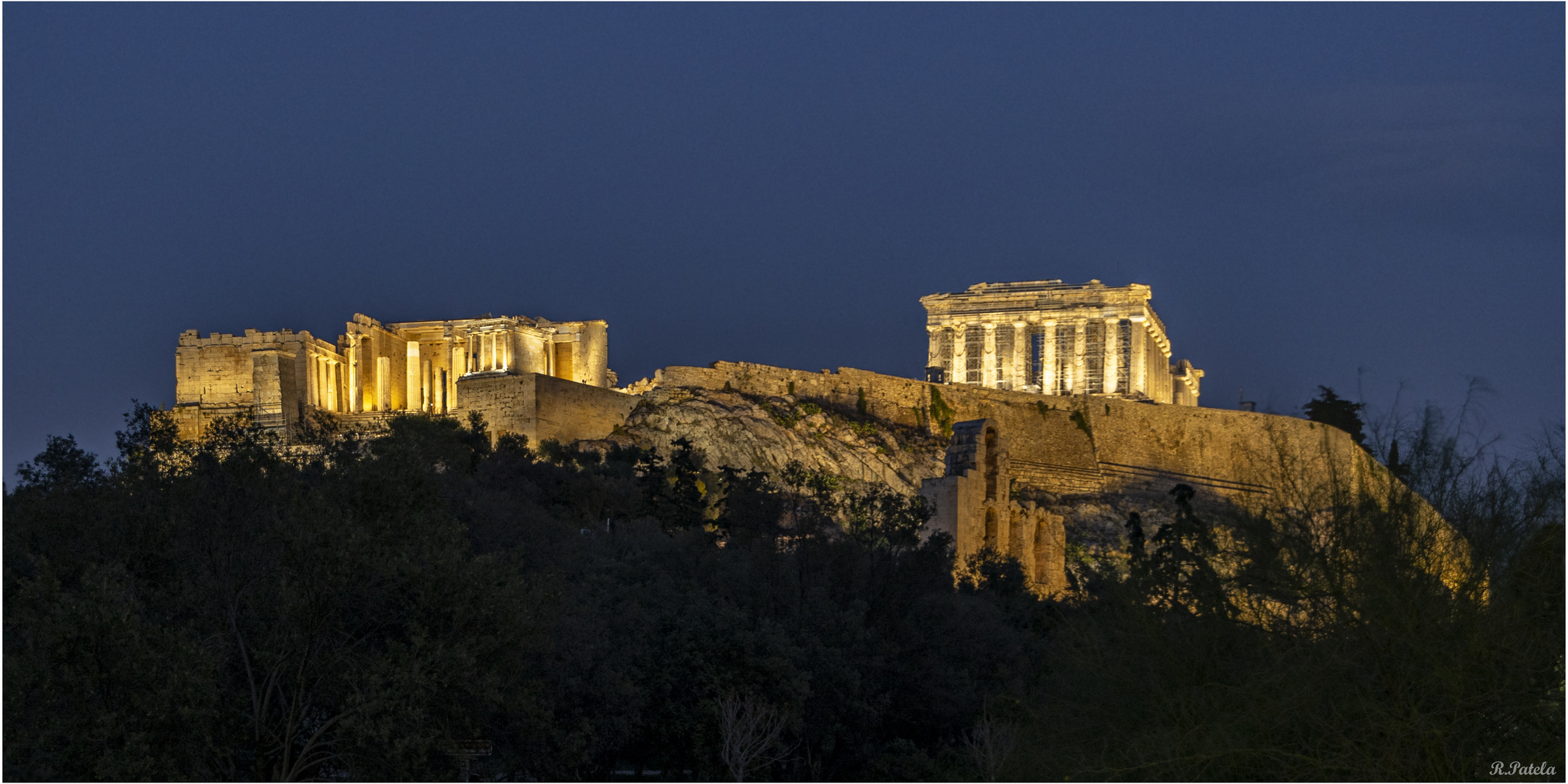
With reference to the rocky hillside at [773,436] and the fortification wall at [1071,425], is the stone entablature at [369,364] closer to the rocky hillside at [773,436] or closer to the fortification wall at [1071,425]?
the rocky hillside at [773,436]

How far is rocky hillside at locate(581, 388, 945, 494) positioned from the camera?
158 feet

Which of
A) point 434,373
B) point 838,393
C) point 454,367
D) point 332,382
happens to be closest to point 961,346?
point 838,393

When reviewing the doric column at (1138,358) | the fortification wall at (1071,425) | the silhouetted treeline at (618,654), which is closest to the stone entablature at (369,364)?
the fortification wall at (1071,425)

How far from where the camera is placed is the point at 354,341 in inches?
2109

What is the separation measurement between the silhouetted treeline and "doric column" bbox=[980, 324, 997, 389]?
134 ft

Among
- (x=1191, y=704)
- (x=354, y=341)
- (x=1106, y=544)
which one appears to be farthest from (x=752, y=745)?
(x=354, y=341)

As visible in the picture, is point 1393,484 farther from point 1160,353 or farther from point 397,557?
point 1160,353

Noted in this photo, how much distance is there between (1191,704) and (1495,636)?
259 centimetres

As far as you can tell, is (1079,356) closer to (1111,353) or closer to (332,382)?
(1111,353)

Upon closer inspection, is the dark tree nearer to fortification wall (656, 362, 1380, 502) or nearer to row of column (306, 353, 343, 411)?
fortification wall (656, 362, 1380, 502)

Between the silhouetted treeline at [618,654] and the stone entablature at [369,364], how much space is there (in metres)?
24.7

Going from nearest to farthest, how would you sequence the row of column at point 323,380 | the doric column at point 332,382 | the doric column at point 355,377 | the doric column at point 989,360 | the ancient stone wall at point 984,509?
the ancient stone wall at point 984,509, the row of column at point 323,380, the doric column at point 332,382, the doric column at point 355,377, the doric column at point 989,360

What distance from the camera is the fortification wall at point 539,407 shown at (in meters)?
47.6

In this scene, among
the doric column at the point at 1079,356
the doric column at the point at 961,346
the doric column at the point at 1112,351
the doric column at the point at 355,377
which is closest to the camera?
the doric column at the point at 355,377
